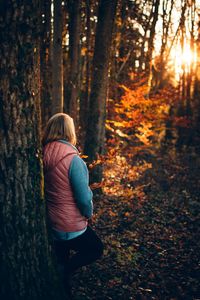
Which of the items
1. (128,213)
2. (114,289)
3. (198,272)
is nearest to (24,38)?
(114,289)

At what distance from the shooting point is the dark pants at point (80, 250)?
3201 mm

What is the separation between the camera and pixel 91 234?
10.7ft

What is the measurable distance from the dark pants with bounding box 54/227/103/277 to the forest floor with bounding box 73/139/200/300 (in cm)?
86

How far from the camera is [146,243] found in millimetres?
5707

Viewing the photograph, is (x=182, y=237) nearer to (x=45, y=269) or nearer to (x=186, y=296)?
(x=186, y=296)

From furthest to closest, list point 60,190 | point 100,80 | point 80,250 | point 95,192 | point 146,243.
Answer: point 95,192 → point 100,80 → point 146,243 → point 80,250 → point 60,190

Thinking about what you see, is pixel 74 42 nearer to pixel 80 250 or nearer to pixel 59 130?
pixel 59 130

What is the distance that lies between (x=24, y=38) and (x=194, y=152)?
14678 millimetres

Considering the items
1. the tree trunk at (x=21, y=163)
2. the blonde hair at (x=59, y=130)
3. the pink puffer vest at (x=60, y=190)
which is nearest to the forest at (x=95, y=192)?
the tree trunk at (x=21, y=163)

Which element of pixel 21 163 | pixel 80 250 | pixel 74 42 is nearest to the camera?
pixel 21 163

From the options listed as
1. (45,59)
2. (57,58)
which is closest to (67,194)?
(57,58)

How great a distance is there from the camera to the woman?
9.52 ft

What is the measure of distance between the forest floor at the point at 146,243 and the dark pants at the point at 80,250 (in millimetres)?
857

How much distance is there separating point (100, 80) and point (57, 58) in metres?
1.24
